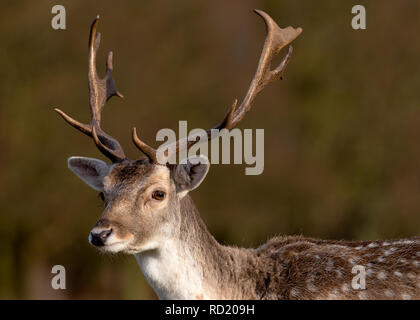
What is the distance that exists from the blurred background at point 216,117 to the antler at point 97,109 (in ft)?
24.0

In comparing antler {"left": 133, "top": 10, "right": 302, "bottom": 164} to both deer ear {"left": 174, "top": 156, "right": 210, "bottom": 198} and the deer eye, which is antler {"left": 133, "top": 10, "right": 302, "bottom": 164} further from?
the deer eye

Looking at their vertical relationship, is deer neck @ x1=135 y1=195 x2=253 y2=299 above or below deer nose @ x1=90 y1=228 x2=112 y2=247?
below

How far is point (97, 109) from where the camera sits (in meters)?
7.18

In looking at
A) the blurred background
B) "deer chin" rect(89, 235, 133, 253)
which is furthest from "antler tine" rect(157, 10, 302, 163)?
the blurred background

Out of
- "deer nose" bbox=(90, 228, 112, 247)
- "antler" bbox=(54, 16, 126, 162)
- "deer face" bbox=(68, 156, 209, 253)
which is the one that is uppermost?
"antler" bbox=(54, 16, 126, 162)

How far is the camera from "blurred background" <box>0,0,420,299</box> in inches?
630

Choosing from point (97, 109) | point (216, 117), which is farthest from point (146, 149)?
point (216, 117)

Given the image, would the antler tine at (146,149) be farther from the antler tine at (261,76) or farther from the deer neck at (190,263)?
the deer neck at (190,263)

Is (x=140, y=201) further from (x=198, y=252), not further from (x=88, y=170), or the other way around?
(x=88, y=170)

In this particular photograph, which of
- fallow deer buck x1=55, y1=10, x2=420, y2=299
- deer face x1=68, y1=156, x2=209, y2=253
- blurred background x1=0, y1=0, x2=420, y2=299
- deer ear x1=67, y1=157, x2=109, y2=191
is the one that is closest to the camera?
deer face x1=68, y1=156, x2=209, y2=253

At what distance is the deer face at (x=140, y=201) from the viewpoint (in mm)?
5898

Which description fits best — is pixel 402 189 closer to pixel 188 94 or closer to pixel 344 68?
pixel 344 68

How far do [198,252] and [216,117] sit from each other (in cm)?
1039

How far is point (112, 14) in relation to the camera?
658 inches
